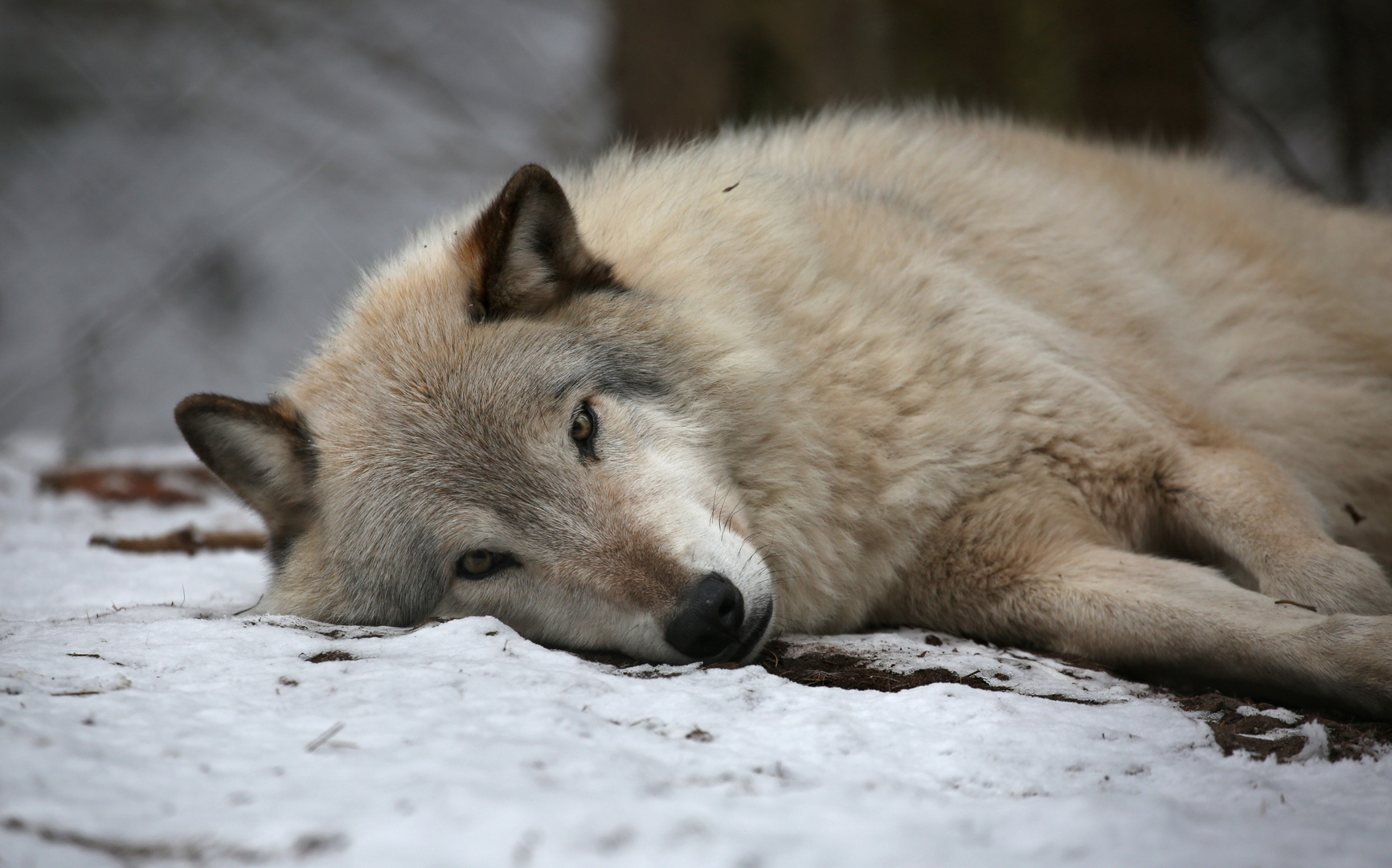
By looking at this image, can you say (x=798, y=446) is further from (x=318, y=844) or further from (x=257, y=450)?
(x=318, y=844)

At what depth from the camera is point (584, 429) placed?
2.21 meters

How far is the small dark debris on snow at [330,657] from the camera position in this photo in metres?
1.79

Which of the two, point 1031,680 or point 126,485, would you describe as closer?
point 1031,680

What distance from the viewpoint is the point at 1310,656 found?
190 cm

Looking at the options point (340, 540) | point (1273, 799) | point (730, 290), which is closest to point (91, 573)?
point (340, 540)

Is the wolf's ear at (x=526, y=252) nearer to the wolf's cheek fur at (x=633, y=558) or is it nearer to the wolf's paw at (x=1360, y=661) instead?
the wolf's cheek fur at (x=633, y=558)

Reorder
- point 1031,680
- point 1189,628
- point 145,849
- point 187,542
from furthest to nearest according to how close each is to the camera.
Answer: point 187,542
point 1189,628
point 1031,680
point 145,849

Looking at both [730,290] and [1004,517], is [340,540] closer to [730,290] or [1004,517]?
[730,290]

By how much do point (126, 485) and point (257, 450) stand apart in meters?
3.06

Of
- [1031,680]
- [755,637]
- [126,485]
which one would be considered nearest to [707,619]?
[755,637]

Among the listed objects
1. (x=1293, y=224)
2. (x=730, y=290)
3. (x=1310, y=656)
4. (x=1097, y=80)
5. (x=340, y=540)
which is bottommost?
(x=1310, y=656)

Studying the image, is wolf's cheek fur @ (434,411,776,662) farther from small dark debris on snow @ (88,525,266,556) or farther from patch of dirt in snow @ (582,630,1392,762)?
small dark debris on snow @ (88,525,266,556)

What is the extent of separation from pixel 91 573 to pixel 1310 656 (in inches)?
141

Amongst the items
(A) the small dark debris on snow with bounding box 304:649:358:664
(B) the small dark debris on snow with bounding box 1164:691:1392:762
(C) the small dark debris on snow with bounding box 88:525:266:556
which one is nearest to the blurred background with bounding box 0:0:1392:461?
(C) the small dark debris on snow with bounding box 88:525:266:556
